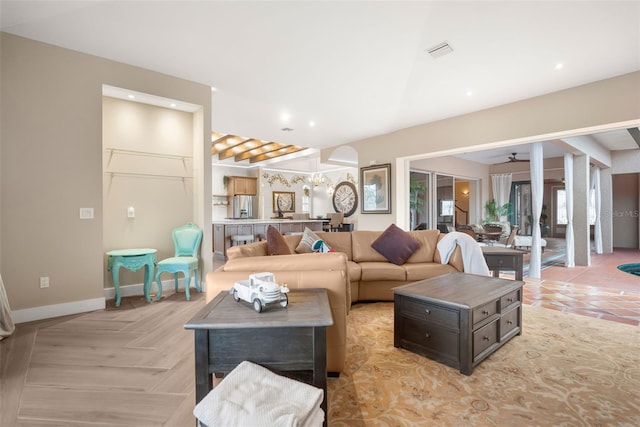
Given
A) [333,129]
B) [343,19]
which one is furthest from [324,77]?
[333,129]

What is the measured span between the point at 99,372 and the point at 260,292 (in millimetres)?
1565

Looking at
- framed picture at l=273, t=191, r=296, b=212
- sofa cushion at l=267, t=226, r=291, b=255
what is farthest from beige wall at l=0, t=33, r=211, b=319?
framed picture at l=273, t=191, r=296, b=212

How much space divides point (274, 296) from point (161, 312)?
251 centimetres

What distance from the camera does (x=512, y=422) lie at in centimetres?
162

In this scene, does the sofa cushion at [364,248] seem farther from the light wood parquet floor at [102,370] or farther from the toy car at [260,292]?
the toy car at [260,292]

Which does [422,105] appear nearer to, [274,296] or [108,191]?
[274,296]

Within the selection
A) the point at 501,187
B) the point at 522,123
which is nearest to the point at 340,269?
the point at 522,123

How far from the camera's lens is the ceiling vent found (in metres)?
3.21

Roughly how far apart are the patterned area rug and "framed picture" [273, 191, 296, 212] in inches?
336

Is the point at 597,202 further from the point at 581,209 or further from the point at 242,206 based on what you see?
the point at 242,206

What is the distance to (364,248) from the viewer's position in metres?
4.25

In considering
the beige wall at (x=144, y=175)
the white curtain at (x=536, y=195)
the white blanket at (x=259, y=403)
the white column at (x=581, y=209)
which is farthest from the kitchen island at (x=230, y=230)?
the white column at (x=581, y=209)

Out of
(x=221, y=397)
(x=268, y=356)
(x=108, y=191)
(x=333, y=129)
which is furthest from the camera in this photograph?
(x=333, y=129)

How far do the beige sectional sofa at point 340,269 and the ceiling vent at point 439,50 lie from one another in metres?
2.31
